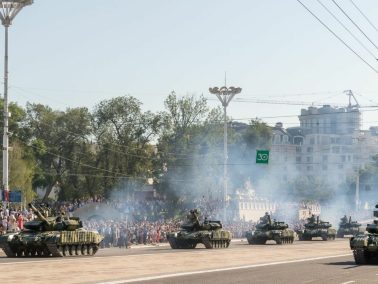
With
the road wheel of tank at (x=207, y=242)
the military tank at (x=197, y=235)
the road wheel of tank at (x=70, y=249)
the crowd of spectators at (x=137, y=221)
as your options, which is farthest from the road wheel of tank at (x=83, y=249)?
the road wheel of tank at (x=207, y=242)

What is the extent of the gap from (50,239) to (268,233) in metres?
24.9

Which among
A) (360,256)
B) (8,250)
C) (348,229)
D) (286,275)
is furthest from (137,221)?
(286,275)

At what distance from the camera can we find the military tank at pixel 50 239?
41.0m

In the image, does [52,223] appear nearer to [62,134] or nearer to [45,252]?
[45,252]

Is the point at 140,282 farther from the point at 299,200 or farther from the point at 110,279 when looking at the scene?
the point at 299,200

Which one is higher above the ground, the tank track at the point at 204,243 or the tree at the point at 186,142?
the tree at the point at 186,142

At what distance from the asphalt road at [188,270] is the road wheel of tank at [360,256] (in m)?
0.48

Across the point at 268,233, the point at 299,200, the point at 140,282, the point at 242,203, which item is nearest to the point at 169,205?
the point at 242,203

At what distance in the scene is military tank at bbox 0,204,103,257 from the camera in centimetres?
4100

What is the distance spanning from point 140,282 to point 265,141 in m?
112

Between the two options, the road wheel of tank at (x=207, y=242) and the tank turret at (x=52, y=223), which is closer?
the tank turret at (x=52, y=223)

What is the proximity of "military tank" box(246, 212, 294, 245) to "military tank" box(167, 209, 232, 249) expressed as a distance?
299 inches

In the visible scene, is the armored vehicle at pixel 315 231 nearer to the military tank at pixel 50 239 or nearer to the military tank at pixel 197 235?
the military tank at pixel 197 235

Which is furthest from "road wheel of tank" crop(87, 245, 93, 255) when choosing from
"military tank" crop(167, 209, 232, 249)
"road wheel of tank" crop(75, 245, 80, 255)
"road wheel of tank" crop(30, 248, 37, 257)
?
"military tank" crop(167, 209, 232, 249)
